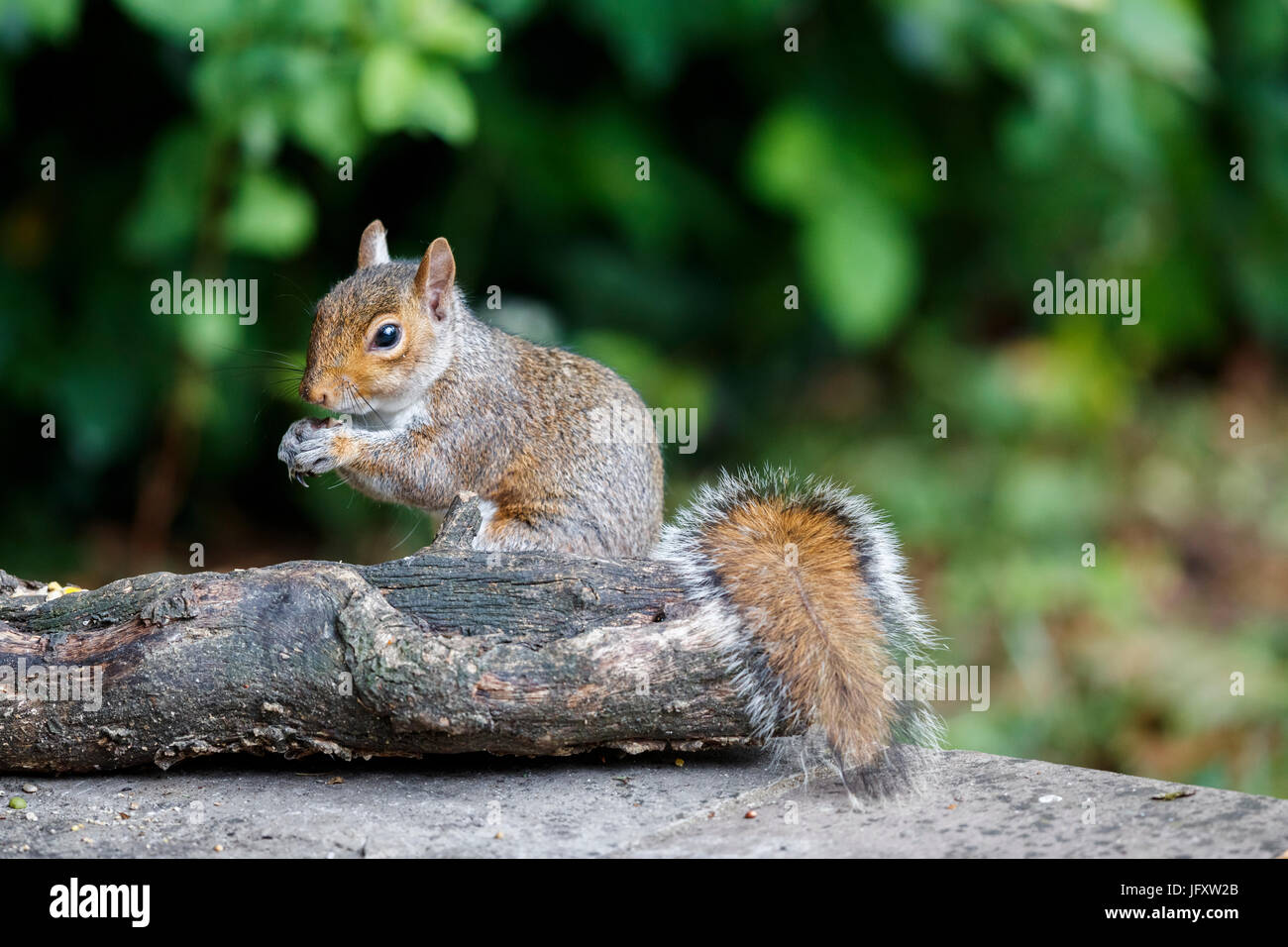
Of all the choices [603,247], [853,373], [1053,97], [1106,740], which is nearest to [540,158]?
[603,247]

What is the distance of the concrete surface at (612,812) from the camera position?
2.22 meters

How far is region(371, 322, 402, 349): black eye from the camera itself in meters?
3.01

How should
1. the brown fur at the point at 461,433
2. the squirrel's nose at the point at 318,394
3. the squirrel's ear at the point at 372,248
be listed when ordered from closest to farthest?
the squirrel's nose at the point at 318,394 < the brown fur at the point at 461,433 < the squirrel's ear at the point at 372,248

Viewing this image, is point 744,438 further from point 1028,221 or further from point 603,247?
point 1028,221

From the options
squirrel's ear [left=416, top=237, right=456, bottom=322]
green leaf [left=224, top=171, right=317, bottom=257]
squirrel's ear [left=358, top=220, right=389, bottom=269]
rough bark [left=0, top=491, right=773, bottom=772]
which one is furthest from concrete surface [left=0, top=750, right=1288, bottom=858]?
green leaf [left=224, top=171, right=317, bottom=257]

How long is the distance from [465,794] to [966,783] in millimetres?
919

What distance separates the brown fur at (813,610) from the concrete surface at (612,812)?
16 centimetres

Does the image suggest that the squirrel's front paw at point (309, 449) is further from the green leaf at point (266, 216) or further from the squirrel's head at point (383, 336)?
the green leaf at point (266, 216)

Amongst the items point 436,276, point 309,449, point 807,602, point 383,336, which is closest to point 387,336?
point 383,336

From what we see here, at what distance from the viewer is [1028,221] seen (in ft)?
18.5

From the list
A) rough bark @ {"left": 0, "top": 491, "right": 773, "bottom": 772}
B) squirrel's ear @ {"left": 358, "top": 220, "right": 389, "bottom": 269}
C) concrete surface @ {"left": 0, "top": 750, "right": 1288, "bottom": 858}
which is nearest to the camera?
concrete surface @ {"left": 0, "top": 750, "right": 1288, "bottom": 858}

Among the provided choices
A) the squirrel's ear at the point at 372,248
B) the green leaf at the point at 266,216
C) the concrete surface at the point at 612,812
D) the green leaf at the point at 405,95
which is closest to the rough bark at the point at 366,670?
the concrete surface at the point at 612,812

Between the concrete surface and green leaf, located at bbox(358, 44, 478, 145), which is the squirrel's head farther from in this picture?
→ the concrete surface

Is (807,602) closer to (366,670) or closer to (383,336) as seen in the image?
(366,670)
